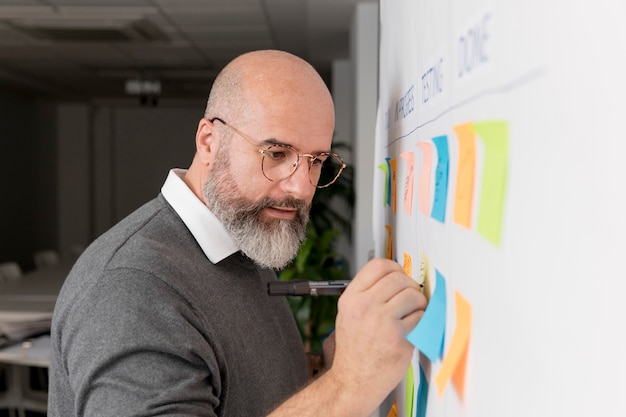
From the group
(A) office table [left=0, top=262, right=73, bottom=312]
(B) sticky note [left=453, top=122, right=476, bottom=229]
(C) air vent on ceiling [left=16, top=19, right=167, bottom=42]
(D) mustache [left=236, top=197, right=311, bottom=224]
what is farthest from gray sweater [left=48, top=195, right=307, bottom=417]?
Result: (C) air vent on ceiling [left=16, top=19, right=167, bottom=42]

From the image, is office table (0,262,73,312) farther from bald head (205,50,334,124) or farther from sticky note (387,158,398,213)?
sticky note (387,158,398,213)

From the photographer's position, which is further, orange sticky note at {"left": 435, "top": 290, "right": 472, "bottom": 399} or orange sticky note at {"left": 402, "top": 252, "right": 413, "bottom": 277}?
orange sticky note at {"left": 402, "top": 252, "right": 413, "bottom": 277}

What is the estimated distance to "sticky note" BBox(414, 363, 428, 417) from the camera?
76cm

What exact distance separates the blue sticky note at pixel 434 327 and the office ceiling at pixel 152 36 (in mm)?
4117

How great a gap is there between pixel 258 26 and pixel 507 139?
537 centimetres

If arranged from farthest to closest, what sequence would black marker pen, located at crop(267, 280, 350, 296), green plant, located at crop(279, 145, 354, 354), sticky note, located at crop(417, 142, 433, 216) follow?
green plant, located at crop(279, 145, 354, 354) < black marker pen, located at crop(267, 280, 350, 296) < sticky note, located at crop(417, 142, 433, 216)

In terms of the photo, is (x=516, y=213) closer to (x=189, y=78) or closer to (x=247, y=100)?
(x=247, y=100)

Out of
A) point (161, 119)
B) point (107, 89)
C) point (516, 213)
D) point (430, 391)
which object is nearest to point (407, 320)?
point (430, 391)

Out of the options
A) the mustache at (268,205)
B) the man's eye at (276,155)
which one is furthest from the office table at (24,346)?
the man's eye at (276,155)

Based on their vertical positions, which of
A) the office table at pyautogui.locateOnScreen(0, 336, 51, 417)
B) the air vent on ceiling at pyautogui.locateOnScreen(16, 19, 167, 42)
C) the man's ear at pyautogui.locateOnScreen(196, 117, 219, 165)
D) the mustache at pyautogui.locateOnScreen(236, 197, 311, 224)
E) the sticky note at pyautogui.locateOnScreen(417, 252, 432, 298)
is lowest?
the office table at pyautogui.locateOnScreen(0, 336, 51, 417)

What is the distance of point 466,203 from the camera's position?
1.76 ft

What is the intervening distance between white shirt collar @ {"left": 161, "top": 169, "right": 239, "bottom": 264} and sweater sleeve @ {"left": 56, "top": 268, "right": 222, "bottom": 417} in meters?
0.21

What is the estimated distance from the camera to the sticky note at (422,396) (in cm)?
76

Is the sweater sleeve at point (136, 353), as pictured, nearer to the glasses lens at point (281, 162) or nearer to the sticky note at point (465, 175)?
the glasses lens at point (281, 162)
